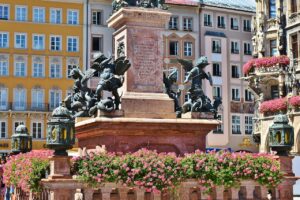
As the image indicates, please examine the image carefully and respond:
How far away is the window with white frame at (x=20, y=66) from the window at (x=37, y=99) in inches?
74.7

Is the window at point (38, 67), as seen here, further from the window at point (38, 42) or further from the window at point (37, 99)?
the window at point (37, 99)

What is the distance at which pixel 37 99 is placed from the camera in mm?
59719

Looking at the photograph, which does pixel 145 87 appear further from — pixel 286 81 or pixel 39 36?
pixel 39 36

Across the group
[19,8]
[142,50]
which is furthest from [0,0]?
[142,50]

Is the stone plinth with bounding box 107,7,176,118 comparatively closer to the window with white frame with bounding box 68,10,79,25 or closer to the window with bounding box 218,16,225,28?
the window with white frame with bounding box 68,10,79,25

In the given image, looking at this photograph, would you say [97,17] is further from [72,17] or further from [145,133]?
[145,133]

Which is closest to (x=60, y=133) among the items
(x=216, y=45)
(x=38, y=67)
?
(x=38, y=67)

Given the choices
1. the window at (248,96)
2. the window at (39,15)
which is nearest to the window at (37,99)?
the window at (39,15)

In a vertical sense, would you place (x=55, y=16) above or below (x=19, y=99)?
above

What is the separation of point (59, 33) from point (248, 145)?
72.6 ft

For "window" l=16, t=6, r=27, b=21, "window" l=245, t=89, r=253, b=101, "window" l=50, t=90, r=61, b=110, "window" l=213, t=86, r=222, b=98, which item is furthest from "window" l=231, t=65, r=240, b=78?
"window" l=16, t=6, r=27, b=21

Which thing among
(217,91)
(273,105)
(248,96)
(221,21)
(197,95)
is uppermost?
(221,21)

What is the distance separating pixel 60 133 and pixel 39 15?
50.5 meters

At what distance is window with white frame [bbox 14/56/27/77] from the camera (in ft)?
196
